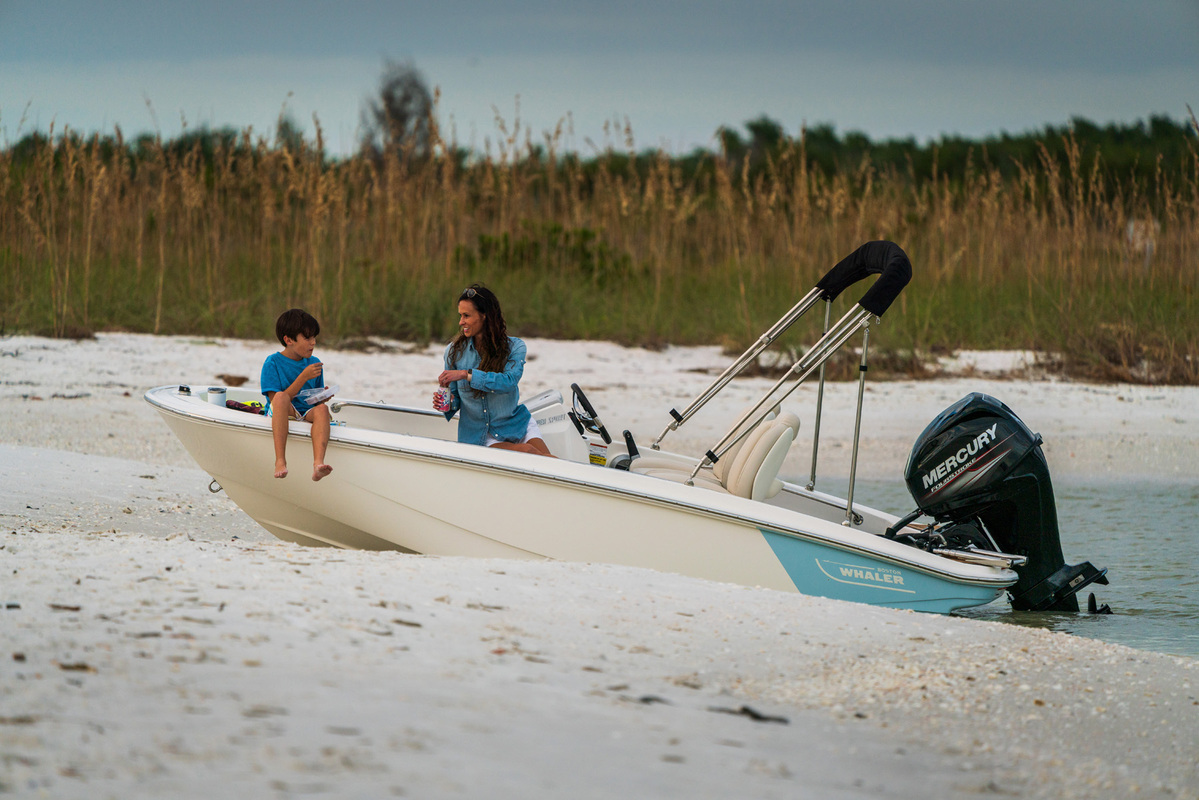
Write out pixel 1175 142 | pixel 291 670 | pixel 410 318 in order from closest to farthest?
1. pixel 291 670
2. pixel 410 318
3. pixel 1175 142

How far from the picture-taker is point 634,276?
12891mm

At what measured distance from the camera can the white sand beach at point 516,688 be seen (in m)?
2.17

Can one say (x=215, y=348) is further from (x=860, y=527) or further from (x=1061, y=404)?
(x=1061, y=404)

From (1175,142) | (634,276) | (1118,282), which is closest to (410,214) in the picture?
(634,276)

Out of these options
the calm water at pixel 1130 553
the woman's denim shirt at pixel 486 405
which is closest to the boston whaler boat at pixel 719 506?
the calm water at pixel 1130 553

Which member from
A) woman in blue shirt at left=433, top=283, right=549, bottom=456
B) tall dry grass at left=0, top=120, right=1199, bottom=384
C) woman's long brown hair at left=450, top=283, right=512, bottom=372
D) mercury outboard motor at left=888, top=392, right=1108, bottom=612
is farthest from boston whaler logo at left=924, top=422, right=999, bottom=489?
tall dry grass at left=0, top=120, right=1199, bottom=384

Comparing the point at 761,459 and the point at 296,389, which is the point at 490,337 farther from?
the point at 761,459

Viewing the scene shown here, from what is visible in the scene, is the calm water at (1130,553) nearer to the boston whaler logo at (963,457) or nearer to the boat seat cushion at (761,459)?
the boston whaler logo at (963,457)

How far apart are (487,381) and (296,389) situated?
793 millimetres

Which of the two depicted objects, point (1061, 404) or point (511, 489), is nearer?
point (511, 489)

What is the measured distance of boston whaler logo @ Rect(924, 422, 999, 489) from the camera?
4.57 meters

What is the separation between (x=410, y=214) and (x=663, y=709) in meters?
10.2

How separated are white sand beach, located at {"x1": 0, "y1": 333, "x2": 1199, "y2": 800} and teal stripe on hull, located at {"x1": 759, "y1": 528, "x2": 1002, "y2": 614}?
0.25m

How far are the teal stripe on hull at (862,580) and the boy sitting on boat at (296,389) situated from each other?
1.78 meters
